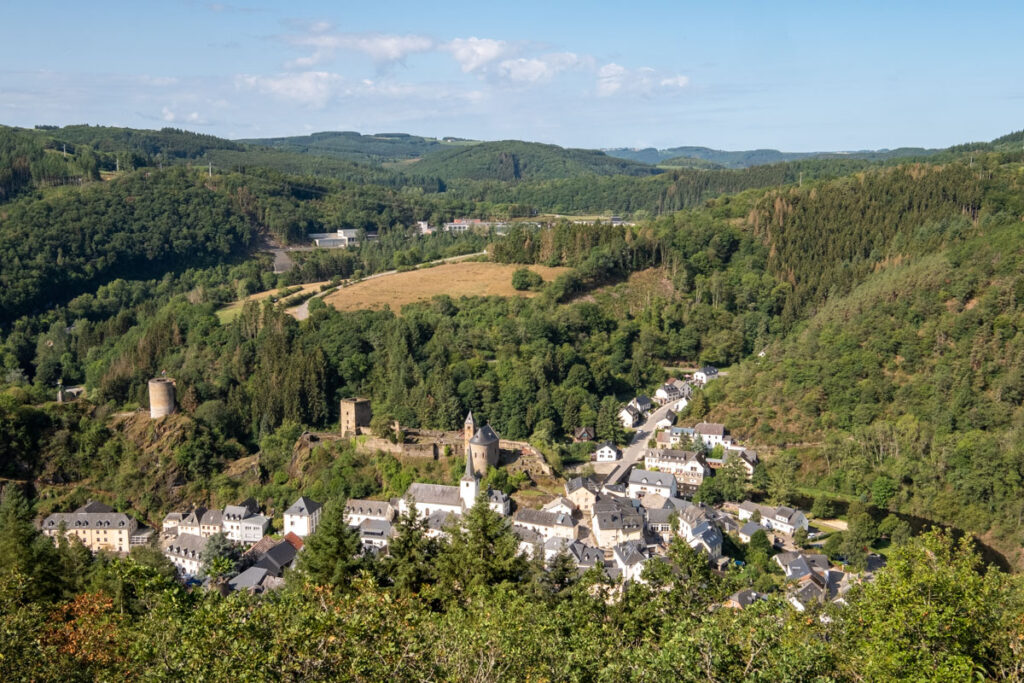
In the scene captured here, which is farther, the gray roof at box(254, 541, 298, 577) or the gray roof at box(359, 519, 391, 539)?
the gray roof at box(359, 519, 391, 539)

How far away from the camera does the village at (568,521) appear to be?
40.4m

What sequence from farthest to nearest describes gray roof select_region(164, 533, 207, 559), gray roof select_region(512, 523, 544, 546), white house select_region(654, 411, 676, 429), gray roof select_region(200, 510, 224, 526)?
white house select_region(654, 411, 676, 429), gray roof select_region(200, 510, 224, 526), gray roof select_region(164, 533, 207, 559), gray roof select_region(512, 523, 544, 546)

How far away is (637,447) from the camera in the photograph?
59188 mm

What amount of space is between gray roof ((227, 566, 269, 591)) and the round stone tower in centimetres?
2051

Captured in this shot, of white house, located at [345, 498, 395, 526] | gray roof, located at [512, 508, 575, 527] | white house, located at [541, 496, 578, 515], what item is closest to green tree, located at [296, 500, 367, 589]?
gray roof, located at [512, 508, 575, 527]

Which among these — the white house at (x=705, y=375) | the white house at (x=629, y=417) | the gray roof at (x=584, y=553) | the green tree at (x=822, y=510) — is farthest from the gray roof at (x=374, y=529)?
the white house at (x=705, y=375)

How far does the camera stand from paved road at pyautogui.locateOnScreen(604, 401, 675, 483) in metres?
52.5

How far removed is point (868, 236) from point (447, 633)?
7980 centimetres

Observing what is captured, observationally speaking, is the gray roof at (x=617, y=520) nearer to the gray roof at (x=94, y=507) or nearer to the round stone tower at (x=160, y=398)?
the gray roof at (x=94, y=507)

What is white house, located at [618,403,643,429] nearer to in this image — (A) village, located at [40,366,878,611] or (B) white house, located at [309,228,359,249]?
(A) village, located at [40,366,878,611]

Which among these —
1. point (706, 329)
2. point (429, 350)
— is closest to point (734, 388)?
point (706, 329)

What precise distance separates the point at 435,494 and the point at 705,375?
110 feet

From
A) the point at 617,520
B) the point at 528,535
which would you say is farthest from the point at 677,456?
the point at 528,535

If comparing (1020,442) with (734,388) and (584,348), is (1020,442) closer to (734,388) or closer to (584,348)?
(734,388)
